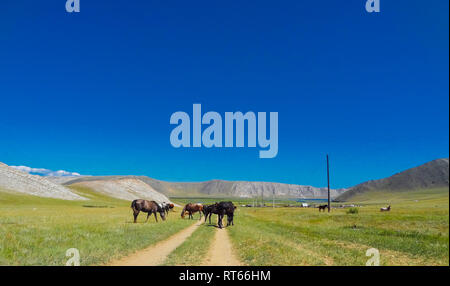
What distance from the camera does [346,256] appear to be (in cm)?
1449

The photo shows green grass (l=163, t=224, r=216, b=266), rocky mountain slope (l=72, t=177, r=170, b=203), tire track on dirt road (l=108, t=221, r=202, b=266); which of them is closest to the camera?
green grass (l=163, t=224, r=216, b=266)

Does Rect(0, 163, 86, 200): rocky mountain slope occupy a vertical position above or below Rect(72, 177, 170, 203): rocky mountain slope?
above

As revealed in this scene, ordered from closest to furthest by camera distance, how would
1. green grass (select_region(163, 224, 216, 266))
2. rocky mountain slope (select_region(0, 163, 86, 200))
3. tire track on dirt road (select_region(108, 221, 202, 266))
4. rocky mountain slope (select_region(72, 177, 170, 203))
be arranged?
1. green grass (select_region(163, 224, 216, 266))
2. tire track on dirt road (select_region(108, 221, 202, 266))
3. rocky mountain slope (select_region(0, 163, 86, 200))
4. rocky mountain slope (select_region(72, 177, 170, 203))

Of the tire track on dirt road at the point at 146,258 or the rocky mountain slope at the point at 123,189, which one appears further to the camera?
the rocky mountain slope at the point at 123,189

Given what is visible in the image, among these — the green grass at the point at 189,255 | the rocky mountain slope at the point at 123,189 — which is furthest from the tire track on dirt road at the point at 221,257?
the rocky mountain slope at the point at 123,189

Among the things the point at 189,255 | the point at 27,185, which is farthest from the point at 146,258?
the point at 27,185

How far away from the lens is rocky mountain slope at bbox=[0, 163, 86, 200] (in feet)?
290

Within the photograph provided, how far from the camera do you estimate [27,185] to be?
9538 centimetres

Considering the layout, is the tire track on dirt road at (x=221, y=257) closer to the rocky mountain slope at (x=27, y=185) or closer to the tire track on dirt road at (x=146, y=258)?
the tire track on dirt road at (x=146, y=258)

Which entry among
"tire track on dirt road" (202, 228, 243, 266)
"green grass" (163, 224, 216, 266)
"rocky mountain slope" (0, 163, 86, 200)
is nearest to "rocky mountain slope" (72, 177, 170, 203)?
"rocky mountain slope" (0, 163, 86, 200)

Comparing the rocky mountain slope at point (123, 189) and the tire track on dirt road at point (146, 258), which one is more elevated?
the tire track on dirt road at point (146, 258)

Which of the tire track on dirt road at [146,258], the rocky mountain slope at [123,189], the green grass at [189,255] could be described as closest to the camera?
the green grass at [189,255]

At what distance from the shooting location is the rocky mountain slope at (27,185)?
88438 millimetres

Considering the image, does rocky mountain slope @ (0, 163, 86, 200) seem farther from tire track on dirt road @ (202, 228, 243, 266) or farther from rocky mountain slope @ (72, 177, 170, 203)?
tire track on dirt road @ (202, 228, 243, 266)
